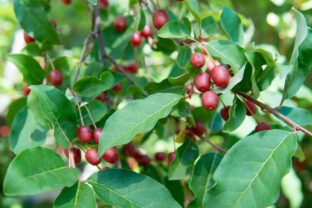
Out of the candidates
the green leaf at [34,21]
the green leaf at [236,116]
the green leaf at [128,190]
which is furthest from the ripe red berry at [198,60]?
the green leaf at [34,21]

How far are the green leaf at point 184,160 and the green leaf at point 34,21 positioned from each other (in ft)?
2.35

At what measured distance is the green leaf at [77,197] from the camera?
3.13 feet

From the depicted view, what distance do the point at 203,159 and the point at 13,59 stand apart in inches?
30.6

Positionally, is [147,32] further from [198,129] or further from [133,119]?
[133,119]

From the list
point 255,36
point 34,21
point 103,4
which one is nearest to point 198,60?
point 34,21

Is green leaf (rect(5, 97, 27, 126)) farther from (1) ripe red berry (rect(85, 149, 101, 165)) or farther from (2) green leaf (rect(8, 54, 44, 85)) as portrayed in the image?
(1) ripe red berry (rect(85, 149, 101, 165))

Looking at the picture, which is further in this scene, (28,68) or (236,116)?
(28,68)

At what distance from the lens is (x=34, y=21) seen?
58.4 inches

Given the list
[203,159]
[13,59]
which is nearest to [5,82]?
[13,59]

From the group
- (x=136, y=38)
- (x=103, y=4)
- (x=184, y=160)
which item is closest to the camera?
(x=184, y=160)

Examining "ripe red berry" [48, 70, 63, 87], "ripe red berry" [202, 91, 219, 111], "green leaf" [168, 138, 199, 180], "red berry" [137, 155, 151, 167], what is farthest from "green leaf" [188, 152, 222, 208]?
"ripe red berry" [48, 70, 63, 87]

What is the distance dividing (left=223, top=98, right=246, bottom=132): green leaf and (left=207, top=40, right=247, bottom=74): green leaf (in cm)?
10

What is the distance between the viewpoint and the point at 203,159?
3.89ft

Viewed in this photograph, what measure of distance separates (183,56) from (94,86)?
1.06 feet
